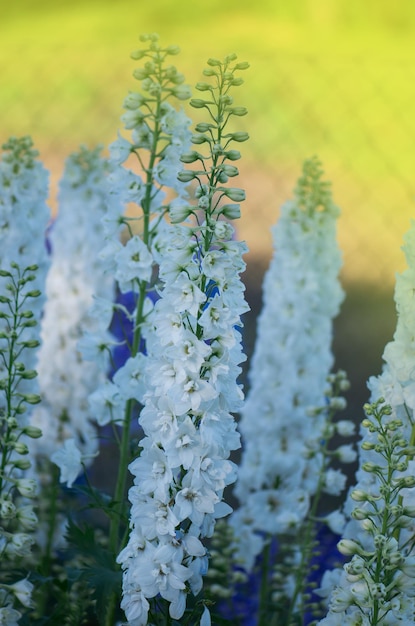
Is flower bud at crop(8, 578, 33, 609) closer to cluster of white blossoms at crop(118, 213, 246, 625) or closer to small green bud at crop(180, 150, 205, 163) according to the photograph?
cluster of white blossoms at crop(118, 213, 246, 625)

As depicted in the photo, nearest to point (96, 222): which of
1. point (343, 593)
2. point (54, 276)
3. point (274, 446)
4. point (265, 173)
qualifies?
point (54, 276)

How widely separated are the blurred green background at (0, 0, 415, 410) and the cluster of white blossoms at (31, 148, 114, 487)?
261cm

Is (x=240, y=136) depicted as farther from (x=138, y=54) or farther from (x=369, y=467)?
(x=369, y=467)

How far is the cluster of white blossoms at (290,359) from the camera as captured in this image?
11.1 feet

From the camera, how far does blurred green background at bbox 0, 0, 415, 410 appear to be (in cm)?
651

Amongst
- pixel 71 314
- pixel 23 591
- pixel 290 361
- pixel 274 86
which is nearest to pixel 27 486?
pixel 23 591

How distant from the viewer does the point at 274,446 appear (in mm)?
3439

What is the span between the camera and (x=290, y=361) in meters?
3.38

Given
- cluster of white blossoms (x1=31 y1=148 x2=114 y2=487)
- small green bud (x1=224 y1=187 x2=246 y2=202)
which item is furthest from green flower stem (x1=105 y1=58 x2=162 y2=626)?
cluster of white blossoms (x1=31 y1=148 x2=114 y2=487)

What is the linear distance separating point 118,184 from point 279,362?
3.46 ft

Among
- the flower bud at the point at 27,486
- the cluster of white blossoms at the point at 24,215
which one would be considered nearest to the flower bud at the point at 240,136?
the flower bud at the point at 27,486

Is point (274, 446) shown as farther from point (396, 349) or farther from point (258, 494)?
point (396, 349)

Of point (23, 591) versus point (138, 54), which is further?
point (138, 54)

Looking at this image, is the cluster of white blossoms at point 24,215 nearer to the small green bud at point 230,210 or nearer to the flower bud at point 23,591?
the flower bud at point 23,591
